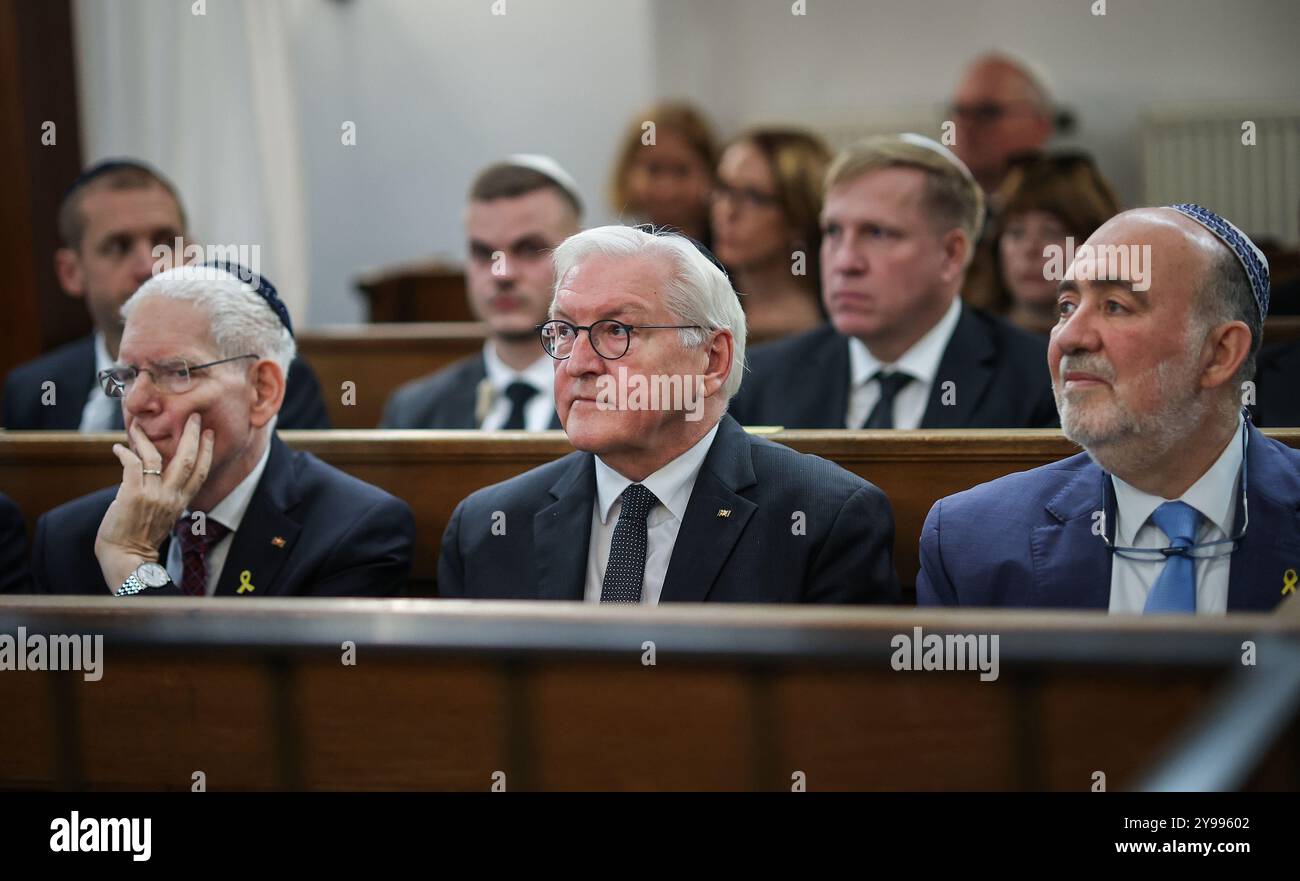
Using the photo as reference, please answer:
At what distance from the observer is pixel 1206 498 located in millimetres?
2268

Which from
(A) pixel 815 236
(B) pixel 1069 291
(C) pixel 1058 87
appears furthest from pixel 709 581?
(C) pixel 1058 87

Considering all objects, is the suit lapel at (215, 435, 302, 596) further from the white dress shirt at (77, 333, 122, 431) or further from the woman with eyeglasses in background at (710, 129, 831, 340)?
the woman with eyeglasses in background at (710, 129, 831, 340)

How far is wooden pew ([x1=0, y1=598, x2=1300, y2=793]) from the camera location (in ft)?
4.85

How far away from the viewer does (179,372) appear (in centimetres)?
272

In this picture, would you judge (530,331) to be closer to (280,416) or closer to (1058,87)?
(280,416)

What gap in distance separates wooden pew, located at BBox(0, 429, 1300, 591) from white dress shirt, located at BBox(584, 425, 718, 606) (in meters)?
0.33

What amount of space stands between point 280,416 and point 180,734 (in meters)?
2.03

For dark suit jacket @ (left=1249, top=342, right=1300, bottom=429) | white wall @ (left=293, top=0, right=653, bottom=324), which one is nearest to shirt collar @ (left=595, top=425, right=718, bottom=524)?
dark suit jacket @ (left=1249, top=342, right=1300, bottom=429)

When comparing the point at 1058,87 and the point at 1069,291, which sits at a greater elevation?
the point at 1058,87

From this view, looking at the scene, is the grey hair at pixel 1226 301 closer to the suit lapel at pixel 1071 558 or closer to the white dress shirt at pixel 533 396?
the suit lapel at pixel 1071 558

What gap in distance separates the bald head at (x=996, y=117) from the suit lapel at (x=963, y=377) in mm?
2936

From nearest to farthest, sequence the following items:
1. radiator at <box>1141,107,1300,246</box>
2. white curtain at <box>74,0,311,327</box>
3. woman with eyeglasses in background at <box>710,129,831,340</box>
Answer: woman with eyeglasses in background at <box>710,129,831,340</box> < white curtain at <box>74,0,311,327</box> < radiator at <box>1141,107,1300,246</box>
